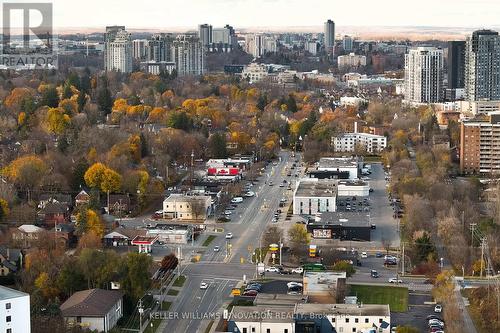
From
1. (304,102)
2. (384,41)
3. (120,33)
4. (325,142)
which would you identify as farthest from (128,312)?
(384,41)

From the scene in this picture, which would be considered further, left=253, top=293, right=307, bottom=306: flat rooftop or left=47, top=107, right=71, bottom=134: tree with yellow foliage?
left=47, top=107, right=71, bottom=134: tree with yellow foliage

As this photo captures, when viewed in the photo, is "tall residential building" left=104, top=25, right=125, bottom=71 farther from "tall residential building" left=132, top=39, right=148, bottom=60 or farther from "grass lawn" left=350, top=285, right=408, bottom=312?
"grass lawn" left=350, top=285, right=408, bottom=312

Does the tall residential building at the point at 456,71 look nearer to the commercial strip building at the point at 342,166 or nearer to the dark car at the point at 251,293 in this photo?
the commercial strip building at the point at 342,166

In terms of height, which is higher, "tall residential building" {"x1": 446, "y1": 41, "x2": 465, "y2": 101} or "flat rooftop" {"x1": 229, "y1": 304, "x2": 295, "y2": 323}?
"tall residential building" {"x1": 446, "y1": 41, "x2": 465, "y2": 101}

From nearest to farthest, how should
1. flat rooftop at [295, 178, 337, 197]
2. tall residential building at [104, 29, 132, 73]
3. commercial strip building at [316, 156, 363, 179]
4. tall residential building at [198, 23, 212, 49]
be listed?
1. flat rooftop at [295, 178, 337, 197]
2. commercial strip building at [316, 156, 363, 179]
3. tall residential building at [104, 29, 132, 73]
4. tall residential building at [198, 23, 212, 49]

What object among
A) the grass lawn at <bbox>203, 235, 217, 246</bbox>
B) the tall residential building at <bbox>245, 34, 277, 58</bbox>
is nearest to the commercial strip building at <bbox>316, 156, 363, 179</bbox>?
the grass lawn at <bbox>203, 235, 217, 246</bbox>

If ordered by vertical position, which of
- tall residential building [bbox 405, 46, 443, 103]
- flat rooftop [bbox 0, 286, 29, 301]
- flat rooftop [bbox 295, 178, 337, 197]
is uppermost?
tall residential building [bbox 405, 46, 443, 103]
